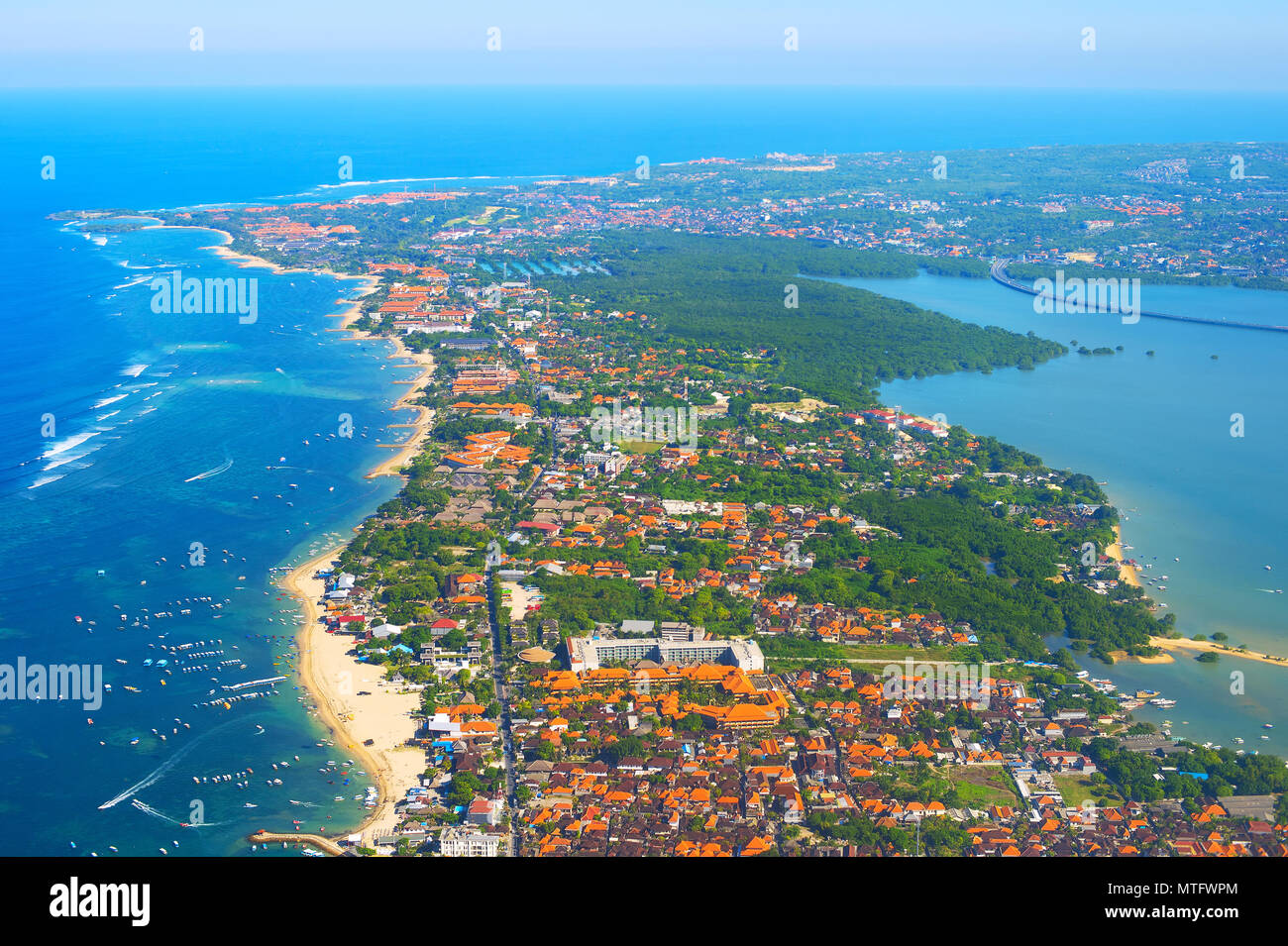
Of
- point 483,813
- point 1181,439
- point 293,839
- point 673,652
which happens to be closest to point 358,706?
point 293,839

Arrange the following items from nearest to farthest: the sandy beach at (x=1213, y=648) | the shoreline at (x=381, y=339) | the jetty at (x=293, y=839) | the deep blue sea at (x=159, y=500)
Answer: the jetty at (x=293, y=839) → the deep blue sea at (x=159, y=500) → the sandy beach at (x=1213, y=648) → the shoreline at (x=381, y=339)

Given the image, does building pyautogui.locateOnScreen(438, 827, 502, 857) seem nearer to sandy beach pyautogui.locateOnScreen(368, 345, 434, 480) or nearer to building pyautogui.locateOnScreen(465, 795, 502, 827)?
building pyautogui.locateOnScreen(465, 795, 502, 827)

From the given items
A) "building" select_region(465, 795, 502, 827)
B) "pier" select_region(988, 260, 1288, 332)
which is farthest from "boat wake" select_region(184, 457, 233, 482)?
"pier" select_region(988, 260, 1288, 332)

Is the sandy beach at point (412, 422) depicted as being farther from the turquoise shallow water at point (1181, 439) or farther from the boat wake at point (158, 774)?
the turquoise shallow water at point (1181, 439)

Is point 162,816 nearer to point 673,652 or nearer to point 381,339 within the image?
point 673,652

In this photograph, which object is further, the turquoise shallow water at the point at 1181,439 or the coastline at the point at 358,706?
the turquoise shallow water at the point at 1181,439

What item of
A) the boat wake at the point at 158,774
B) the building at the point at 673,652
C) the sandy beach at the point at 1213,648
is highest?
the building at the point at 673,652

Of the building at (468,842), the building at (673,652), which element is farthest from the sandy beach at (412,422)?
the building at (468,842)
